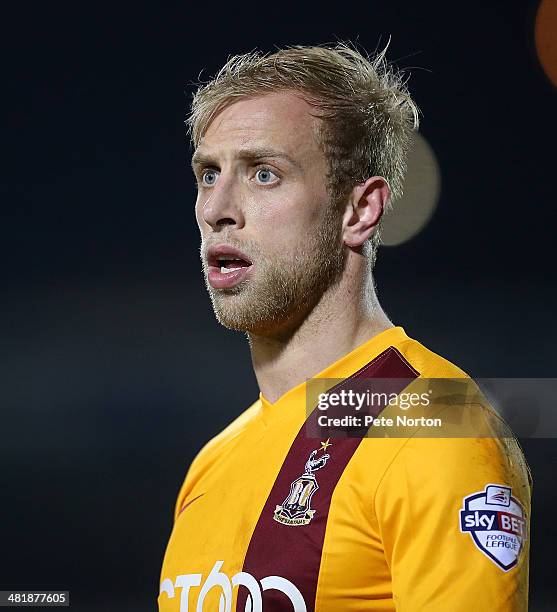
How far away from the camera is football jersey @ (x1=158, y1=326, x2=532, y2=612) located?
1.24 m

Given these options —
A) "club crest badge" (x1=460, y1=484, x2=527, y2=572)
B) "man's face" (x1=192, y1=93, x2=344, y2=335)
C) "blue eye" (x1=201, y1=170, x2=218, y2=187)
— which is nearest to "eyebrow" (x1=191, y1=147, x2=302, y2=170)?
"man's face" (x1=192, y1=93, x2=344, y2=335)

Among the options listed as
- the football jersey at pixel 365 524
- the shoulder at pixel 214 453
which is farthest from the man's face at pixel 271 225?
the shoulder at pixel 214 453

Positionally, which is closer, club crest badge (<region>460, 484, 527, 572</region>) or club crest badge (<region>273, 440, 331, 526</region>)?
club crest badge (<region>460, 484, 527, 572</region>)

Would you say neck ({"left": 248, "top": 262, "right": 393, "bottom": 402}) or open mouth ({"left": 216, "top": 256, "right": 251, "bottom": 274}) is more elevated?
open mouth ({"left": 216, "top": 256, "right": 251, "bottom": 274})

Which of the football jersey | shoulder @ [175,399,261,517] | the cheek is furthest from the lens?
shoulder @ [175,399,261,517]

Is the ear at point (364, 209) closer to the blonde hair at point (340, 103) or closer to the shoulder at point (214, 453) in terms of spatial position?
the blonde hair at point (340, 103)

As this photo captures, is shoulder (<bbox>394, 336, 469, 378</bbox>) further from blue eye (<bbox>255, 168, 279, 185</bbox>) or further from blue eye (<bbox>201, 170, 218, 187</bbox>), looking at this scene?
blue eye (<bbox>201, 170, 218, 187</bbox>)

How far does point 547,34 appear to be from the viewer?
17.2 ft

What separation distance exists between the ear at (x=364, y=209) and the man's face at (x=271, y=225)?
3cm

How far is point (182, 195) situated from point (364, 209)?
369 centimetres

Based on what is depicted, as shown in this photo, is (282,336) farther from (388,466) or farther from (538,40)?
(538,40)

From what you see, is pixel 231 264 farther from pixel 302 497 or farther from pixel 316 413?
pixel 302 497

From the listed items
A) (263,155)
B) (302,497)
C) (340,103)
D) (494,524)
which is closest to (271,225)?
(263,155)

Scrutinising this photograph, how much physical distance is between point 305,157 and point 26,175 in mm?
4018
